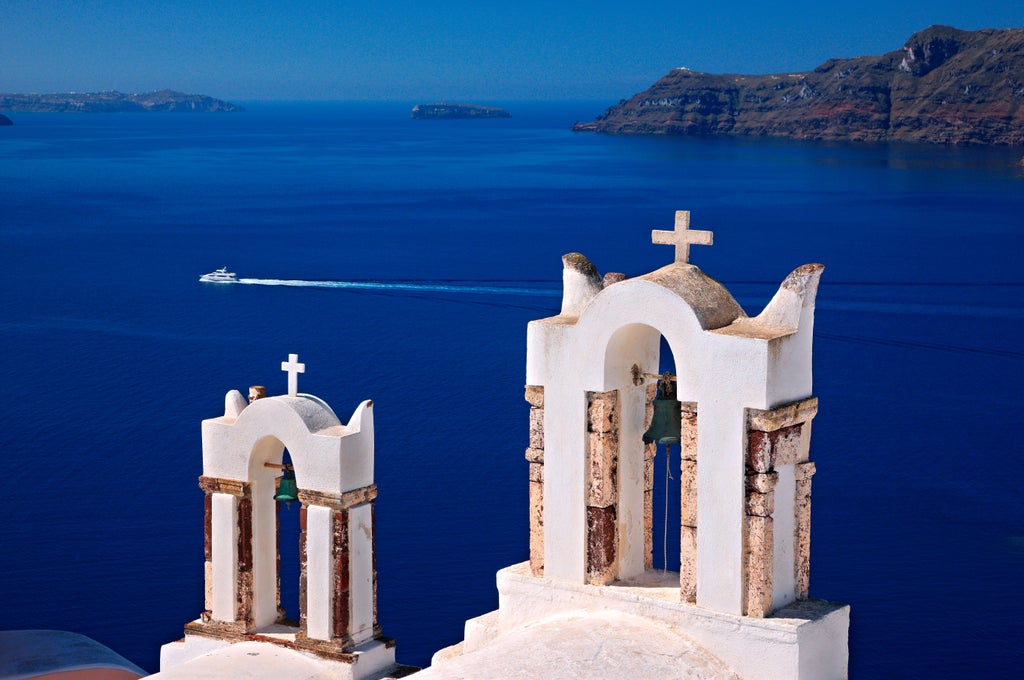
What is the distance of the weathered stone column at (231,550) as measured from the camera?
1199 cm

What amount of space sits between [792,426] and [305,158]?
145 meters

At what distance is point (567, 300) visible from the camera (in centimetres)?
1070

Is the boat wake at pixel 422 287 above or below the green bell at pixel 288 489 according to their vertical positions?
below

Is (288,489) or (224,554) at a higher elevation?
(288,489)

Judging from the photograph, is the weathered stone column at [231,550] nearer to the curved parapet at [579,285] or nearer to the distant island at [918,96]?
the curved parapet at [579,285]

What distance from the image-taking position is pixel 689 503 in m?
9.95

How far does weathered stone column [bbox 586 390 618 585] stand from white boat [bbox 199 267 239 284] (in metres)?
55.0

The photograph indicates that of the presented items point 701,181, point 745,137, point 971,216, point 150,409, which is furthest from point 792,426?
point 745,137

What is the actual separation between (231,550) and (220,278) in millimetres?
53350

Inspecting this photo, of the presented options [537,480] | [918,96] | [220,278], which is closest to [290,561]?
[537,480]

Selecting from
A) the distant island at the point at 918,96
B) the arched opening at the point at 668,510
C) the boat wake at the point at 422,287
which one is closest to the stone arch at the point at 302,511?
the arched opening at the point at 668,510

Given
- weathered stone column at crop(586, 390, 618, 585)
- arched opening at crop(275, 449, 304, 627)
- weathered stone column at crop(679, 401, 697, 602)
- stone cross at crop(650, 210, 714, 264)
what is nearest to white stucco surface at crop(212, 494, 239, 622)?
weathered stone column at crop(586, 390, 618, 585)

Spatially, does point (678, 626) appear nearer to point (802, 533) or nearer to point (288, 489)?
point (802, 533)

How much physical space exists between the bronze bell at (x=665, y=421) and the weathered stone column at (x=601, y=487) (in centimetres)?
26
